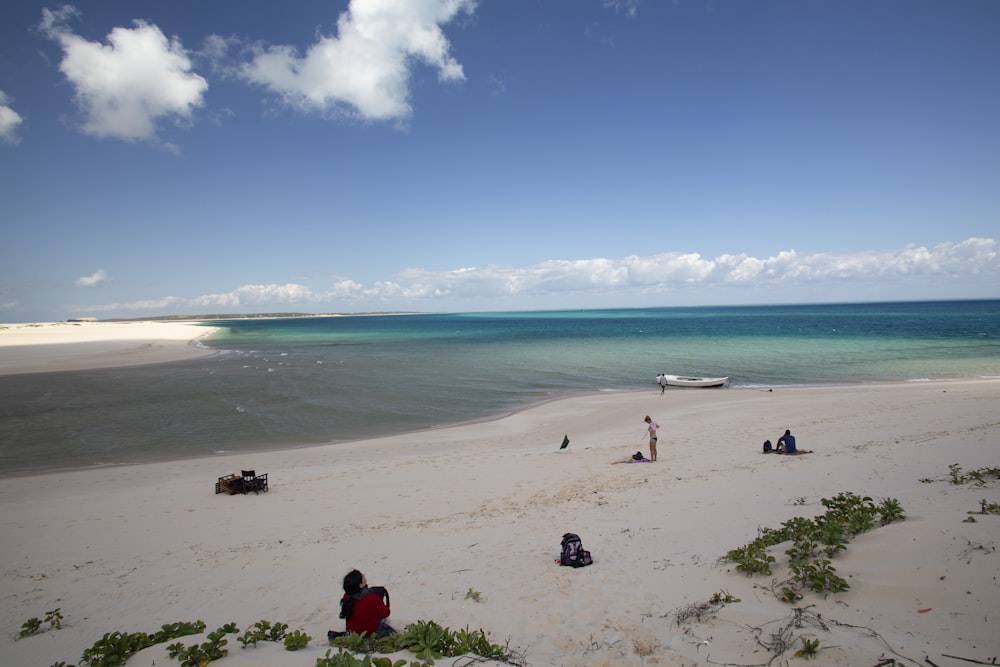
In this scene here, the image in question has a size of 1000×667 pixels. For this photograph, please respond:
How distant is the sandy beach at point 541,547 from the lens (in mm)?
5086

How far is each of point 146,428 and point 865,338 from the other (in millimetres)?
81237

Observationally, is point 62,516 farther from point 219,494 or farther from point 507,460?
point 507,460

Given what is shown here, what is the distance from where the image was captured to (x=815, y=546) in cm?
646

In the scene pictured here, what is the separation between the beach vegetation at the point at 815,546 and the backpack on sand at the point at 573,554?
7.27ft

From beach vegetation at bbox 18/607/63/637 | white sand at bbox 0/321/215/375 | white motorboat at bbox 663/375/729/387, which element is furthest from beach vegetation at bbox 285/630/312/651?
white sand at bbox 0/321/215/375

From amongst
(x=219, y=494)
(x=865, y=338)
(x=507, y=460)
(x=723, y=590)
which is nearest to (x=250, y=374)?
(x=219, y=494)

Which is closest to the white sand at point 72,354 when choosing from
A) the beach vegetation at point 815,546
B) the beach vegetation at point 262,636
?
the beach vegetation at point 262,636

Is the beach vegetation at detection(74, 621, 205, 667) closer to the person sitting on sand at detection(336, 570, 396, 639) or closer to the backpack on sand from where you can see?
the person sitting on sand at detection(336, 570, 396, 639)

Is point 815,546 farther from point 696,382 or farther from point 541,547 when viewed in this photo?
point 696,382

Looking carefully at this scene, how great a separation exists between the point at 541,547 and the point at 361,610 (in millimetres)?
3969

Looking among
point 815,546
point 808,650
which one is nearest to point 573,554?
point 815,546

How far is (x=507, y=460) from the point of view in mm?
16016

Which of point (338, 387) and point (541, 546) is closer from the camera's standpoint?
point (541, 546)

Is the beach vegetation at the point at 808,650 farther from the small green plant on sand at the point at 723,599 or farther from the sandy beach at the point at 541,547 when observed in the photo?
the small green plant on sand at the point at 723,599
